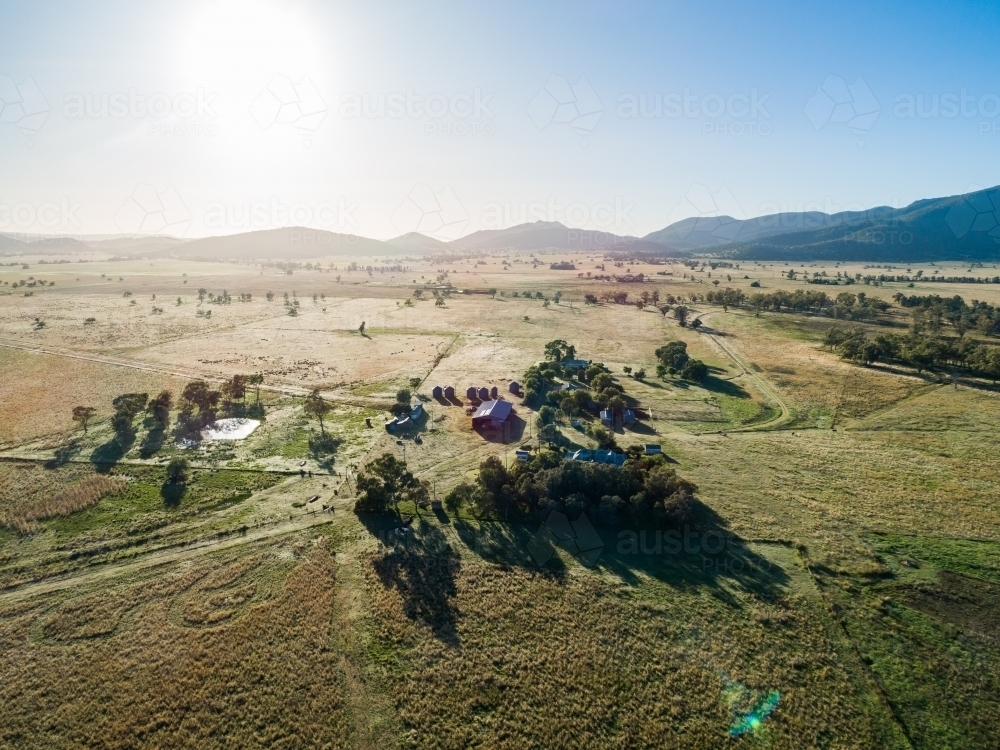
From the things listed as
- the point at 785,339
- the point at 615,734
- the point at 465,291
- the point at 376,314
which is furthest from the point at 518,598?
the point at 465,291

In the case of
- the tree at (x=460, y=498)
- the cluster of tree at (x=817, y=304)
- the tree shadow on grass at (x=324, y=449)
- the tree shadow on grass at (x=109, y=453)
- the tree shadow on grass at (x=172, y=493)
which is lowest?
the tree at (x=460, y=498)

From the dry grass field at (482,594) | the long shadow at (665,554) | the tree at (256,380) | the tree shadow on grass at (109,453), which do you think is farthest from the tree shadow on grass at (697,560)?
the tree at (256,380)

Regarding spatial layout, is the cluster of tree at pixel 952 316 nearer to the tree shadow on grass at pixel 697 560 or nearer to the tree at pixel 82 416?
the tree shadow on grass at pixel 697 560

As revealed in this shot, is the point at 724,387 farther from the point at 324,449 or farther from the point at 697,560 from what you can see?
the point at 324,449

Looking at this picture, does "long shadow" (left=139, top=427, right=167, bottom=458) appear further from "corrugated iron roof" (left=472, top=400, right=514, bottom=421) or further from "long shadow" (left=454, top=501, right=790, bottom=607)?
"long shadow" (left=454, top=501, right=790, bottom=607)

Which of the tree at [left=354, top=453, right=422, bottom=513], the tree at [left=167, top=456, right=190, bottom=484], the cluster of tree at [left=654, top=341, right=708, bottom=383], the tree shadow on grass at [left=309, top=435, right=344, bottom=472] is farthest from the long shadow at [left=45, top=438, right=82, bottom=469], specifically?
the cluster of tree at [left=654, top=341, right=708, bottom=383]

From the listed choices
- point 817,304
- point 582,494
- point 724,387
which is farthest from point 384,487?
point 817,304

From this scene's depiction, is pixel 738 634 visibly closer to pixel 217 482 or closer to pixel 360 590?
pixel 360 590
